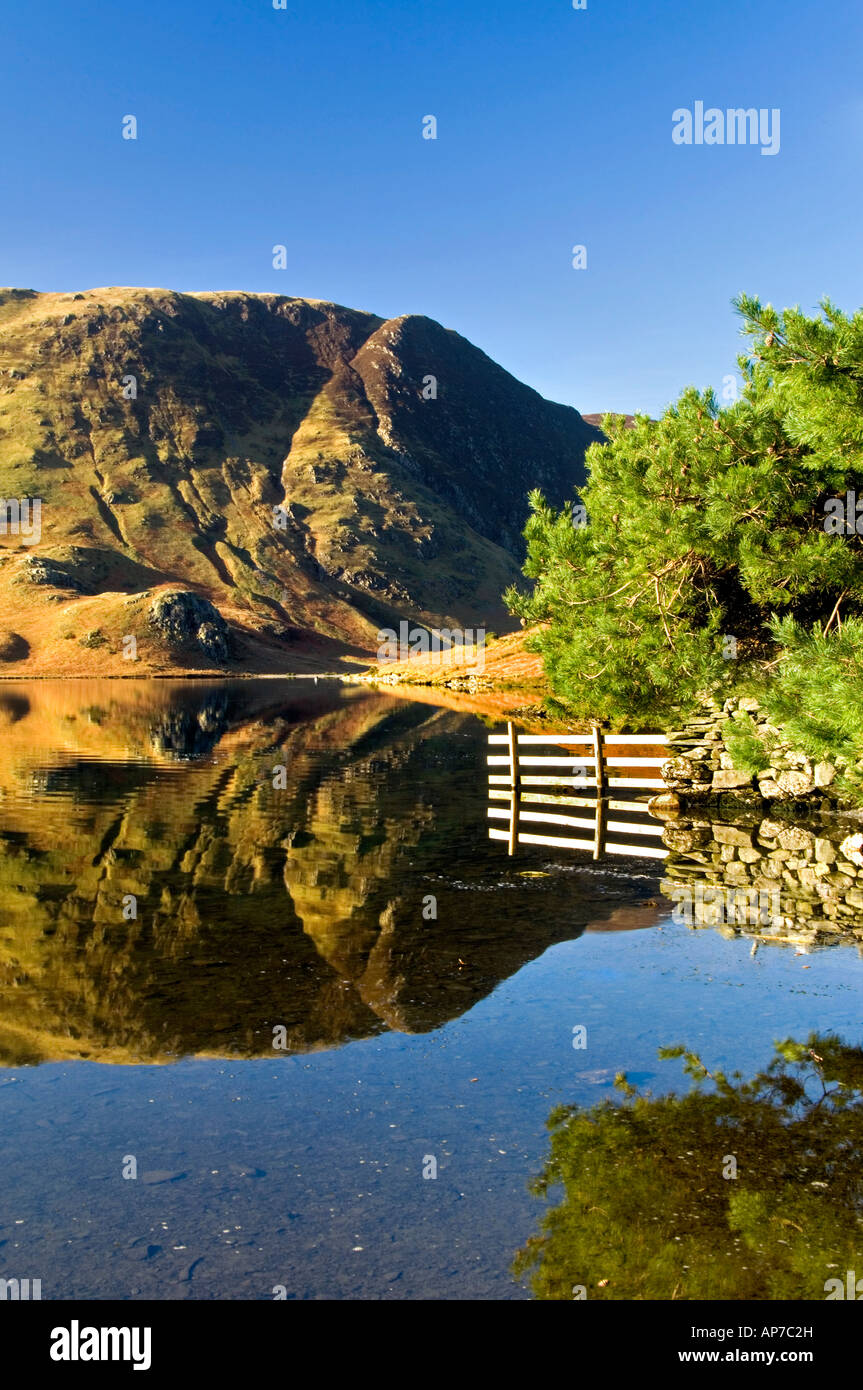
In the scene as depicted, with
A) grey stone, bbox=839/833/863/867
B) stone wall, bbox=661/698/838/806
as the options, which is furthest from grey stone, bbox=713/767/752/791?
grey stone, bbox=839/833/863/867

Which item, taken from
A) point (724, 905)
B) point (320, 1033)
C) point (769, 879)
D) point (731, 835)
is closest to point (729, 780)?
point (731, 835)

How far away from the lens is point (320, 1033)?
9.60 metres

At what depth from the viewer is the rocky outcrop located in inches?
4562

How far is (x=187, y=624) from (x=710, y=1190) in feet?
378

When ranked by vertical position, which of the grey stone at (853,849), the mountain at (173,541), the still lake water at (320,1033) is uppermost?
the mountain at (173,541)

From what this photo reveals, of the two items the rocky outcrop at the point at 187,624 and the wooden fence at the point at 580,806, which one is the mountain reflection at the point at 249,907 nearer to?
the wooden fence at the point at 580,806

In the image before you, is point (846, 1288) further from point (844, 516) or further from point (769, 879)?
point (844, 516)

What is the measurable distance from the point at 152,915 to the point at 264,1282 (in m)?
8.74

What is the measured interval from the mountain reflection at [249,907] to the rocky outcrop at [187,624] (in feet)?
280

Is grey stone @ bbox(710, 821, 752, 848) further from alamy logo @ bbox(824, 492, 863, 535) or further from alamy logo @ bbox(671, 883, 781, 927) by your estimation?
alamy logo @ bbox(824, 492, 863, 535)

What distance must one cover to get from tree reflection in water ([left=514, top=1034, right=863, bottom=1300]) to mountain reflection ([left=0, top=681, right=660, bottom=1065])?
2.87m
